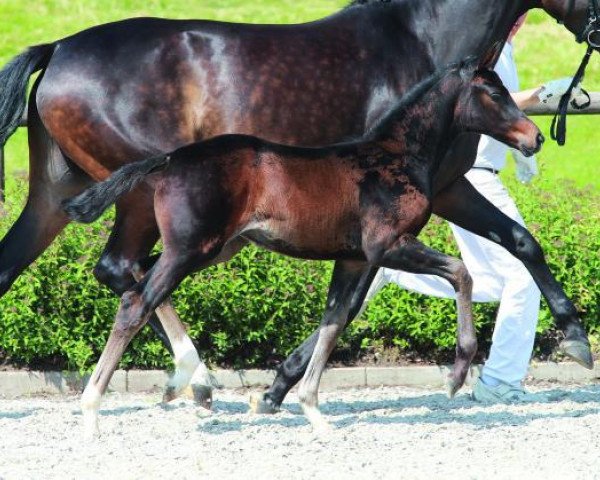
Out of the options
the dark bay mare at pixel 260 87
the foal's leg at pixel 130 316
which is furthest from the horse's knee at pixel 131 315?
the dark bay mare at pixel 260 87

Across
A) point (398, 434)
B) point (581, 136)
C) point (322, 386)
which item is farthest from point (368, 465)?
point (581, 136)

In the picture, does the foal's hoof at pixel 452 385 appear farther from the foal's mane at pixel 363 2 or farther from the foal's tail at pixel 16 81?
the foal's tail at pixel 16 81

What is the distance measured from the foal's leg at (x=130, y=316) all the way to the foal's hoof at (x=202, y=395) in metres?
0.91

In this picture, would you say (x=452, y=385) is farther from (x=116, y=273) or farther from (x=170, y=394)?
(x=116, y=273)

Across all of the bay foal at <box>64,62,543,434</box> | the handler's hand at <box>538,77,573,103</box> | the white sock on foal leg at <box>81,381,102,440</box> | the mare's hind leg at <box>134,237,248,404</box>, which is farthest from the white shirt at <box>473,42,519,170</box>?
the white sock on foal leg at <box>81,381,102,440</box>

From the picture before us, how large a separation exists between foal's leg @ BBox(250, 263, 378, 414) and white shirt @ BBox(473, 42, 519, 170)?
98 centimetres

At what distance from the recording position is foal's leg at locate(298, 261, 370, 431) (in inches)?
219

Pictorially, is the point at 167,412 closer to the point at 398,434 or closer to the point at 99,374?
the point at 99,374

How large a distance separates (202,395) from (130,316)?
99 cm

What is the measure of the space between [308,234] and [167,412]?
1347 millimetres

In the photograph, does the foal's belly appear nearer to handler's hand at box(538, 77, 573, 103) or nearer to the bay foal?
the bay foal

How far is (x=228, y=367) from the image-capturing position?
24.1 ft

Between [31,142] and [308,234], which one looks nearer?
[308,234]

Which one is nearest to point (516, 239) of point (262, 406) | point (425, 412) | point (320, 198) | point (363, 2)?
point (425, 412)
